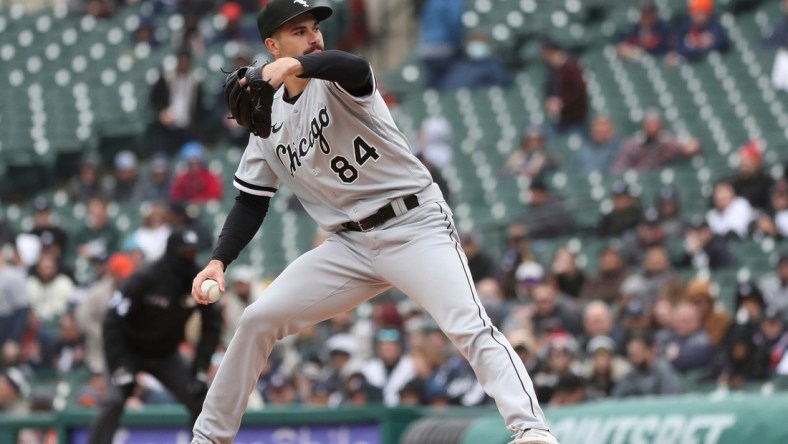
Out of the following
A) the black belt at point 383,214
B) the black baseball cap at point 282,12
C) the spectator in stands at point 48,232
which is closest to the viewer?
the black baseball cap at point 282,12

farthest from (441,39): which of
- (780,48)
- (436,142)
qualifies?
(780,48)

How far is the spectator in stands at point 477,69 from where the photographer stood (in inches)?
715

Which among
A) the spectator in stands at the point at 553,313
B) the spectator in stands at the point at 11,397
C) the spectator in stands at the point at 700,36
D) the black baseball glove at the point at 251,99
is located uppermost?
the black baseball glove at the point at 251,99

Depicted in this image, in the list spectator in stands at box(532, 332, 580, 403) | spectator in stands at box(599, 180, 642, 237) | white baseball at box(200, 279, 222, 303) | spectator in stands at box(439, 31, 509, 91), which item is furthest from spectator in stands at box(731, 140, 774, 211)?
white baseball at box(200, 279, 222, 303)

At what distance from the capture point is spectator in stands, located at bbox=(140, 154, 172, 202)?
16578 mm

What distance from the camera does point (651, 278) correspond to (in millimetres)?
11914

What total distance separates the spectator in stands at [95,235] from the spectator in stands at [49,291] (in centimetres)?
63

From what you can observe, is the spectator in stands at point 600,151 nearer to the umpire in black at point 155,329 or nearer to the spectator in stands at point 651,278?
the spectator in stands at point 651,278

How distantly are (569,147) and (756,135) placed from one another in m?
2.02

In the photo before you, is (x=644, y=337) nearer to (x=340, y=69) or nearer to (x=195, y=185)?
(x=340, y=69)

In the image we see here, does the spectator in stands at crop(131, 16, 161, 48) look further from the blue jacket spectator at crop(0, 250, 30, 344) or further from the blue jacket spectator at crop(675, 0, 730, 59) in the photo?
the blue jacket spectator at crop(675, 0, 730, 59)

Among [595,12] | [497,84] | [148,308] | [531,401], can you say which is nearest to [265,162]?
[531,401]

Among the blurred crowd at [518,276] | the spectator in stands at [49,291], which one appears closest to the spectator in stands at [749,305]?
the blurred crowd at [518,276]

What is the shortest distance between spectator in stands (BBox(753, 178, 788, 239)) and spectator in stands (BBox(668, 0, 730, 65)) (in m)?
4.79
